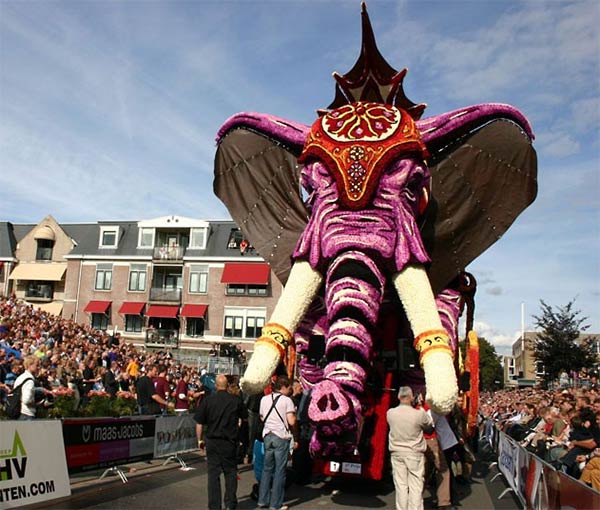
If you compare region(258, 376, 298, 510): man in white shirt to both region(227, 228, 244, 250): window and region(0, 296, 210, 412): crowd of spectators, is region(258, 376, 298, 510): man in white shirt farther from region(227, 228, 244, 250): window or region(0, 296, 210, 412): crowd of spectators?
region(227, 228, 244, 250): window

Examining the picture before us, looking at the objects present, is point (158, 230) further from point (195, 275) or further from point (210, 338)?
point (210, 338)

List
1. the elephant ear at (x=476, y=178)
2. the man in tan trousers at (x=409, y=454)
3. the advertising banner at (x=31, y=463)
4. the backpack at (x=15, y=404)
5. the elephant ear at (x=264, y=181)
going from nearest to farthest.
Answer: the man in tan trousers at (x=409, y=454) < the advertising banner at (x=31, y=463) < the elephant ear at (x=476, y=178) < the backpack at (x=15, y=404) < the elephant ear at (x=264, y=181)

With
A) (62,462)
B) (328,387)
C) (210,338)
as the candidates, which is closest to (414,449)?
(328,387)

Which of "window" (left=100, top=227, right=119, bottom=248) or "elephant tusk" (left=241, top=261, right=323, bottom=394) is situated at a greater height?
"window" (left=100, top=227, right=119, bottom=248)

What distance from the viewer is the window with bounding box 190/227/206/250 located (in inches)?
1654

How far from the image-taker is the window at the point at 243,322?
39.3 m

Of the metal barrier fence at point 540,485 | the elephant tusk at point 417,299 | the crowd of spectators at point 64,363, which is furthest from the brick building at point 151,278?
the elephant tusk at point 417,299

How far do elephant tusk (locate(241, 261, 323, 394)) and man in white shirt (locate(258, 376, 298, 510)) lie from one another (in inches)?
37.6

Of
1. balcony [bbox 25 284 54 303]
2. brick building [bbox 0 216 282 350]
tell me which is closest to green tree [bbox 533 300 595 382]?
brick building [bbox 0 216 282 350]

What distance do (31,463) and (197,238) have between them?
1395 inches

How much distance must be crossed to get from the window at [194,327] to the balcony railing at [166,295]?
5.11 ft

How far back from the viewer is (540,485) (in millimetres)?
7059

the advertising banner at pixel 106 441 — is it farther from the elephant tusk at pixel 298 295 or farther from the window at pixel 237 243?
the window at pixel 237 243

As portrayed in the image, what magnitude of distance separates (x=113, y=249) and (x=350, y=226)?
38.7 m
